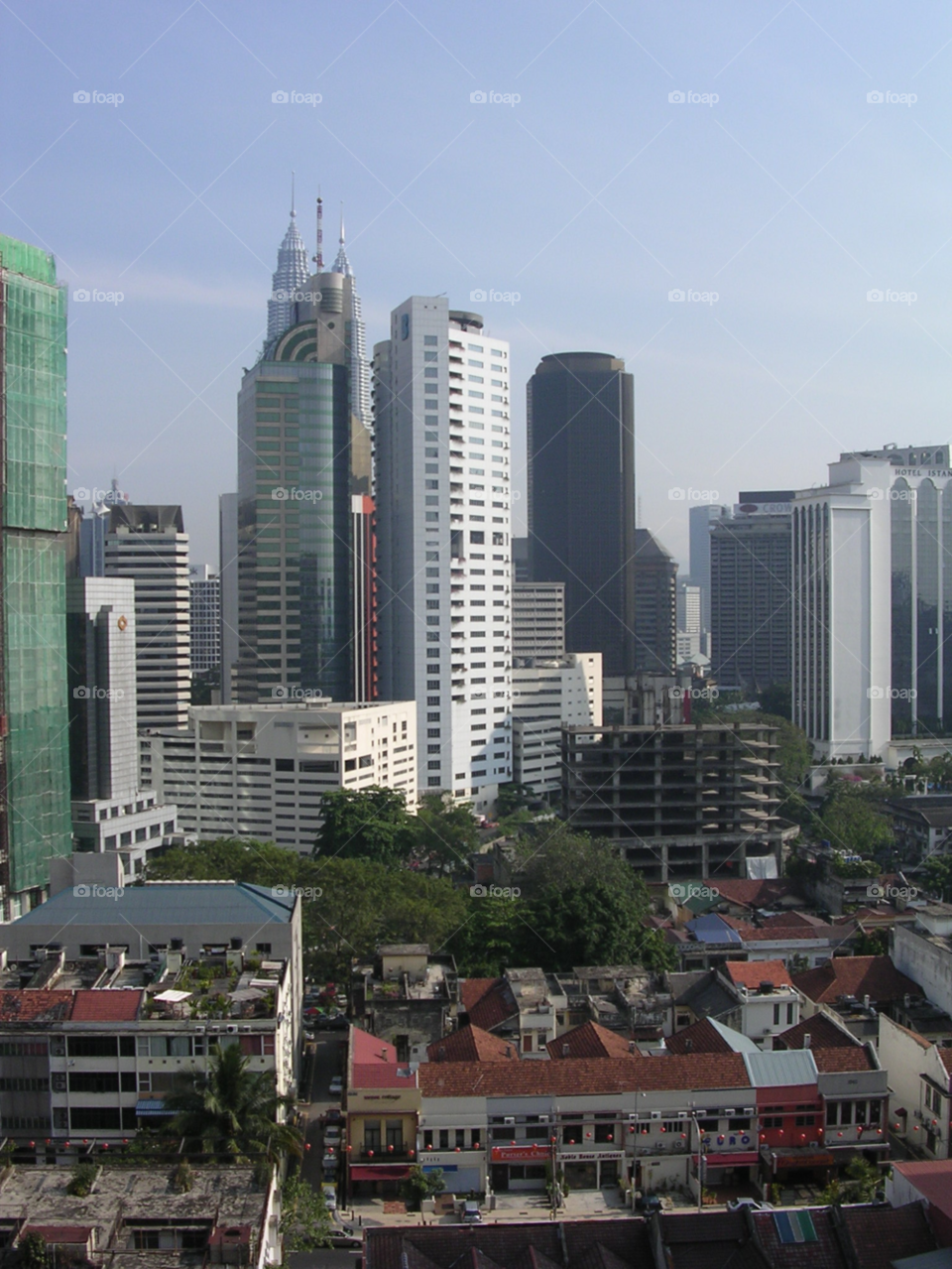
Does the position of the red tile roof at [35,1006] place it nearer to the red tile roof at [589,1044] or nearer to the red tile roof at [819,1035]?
the red tile roof at [589,1044]

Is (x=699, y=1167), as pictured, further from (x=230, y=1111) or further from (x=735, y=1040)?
(x=230, y=1111)

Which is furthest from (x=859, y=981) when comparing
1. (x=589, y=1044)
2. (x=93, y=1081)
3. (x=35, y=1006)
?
(x=35, y=1006)

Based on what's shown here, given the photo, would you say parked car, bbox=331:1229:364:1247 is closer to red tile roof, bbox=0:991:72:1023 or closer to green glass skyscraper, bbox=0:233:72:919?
red tile roof, bbox=0:991:72:1023

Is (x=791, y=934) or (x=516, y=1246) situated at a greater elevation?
(x=516, y=1246)

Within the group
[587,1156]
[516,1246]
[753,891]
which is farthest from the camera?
[753,891]

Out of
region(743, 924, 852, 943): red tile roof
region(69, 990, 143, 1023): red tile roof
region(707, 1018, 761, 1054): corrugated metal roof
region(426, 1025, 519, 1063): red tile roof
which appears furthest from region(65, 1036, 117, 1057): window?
region(743, 924, 852, 943): red tile roof

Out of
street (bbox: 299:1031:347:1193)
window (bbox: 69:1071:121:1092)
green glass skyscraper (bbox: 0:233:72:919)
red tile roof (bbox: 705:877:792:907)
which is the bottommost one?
street (bbox: 299:1031:347:1193)
